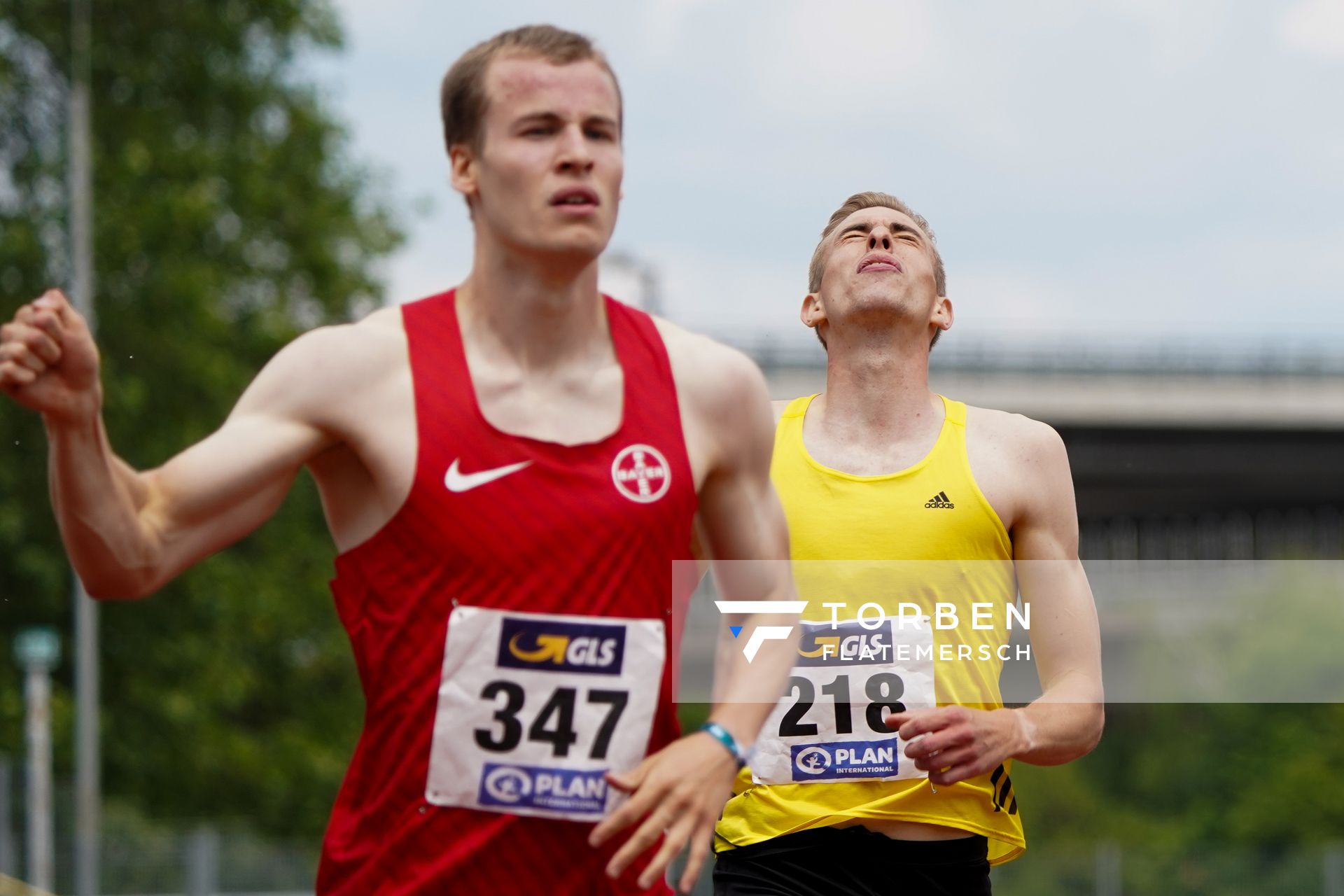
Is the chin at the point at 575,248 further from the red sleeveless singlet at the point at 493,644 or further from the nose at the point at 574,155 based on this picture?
the red sleeveless singlet at the point at 493,644

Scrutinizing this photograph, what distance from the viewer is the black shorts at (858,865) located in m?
5.55

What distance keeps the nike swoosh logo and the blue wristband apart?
601 mm

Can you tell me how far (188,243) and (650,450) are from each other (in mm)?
21862

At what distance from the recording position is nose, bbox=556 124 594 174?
3844 mm

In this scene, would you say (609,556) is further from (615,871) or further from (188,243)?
(188,243)

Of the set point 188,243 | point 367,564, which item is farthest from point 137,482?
point 188,243

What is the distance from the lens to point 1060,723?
5527mm

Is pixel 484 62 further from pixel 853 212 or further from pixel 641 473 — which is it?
pixel 853 212

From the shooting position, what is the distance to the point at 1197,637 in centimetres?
4269

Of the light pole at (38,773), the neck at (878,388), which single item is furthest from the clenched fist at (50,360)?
the light pole at (38,773)

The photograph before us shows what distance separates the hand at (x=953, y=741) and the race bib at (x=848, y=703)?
0.47 meters

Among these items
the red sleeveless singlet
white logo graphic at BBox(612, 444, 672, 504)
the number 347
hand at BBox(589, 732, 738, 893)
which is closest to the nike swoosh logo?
the red sleeveless singlet

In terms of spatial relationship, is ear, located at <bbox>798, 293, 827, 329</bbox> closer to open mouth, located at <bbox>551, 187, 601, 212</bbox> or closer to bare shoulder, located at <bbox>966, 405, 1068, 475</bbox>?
bare shoulder, located at <bbox>966, 405, 1068, 475</bbox>

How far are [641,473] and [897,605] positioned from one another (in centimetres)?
190
